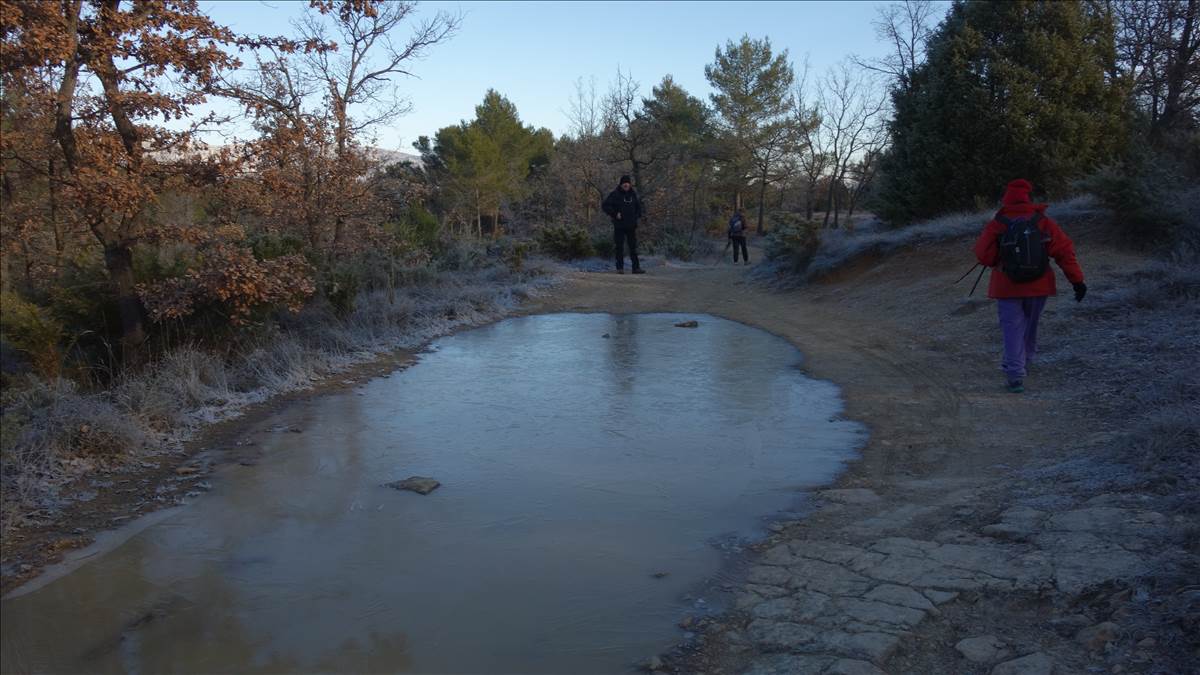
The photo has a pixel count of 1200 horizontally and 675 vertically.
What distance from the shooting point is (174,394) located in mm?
7516

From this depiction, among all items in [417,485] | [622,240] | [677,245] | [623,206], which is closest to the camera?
[417,485]

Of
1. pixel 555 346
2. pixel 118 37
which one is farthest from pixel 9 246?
pixel 555 346

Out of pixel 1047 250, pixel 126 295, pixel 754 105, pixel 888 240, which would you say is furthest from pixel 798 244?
pixel 754 105

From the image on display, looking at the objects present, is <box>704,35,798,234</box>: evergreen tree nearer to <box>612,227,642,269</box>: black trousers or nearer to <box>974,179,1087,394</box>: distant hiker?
<box>612,227,642,269</box>: black trousers

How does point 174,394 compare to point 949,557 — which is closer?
point 949,557

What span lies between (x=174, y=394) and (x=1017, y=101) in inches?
580

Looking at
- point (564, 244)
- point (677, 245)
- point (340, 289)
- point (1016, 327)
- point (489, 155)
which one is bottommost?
point (1016, 327)

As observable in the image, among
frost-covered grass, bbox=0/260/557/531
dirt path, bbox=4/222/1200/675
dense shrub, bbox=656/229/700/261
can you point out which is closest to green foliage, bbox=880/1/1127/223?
dirt path, bbox=4/222/1200/675

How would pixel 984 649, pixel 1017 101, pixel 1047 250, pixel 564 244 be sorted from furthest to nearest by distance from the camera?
pixel 564 244 → pixel 1017 101 → pixel 1047 250 → pixel 984 649

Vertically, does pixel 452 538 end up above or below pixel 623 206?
below

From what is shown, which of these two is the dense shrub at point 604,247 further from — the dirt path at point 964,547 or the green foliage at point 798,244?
the dirt path at point 964,547

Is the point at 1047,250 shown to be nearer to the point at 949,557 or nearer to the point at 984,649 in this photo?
the point at 949,557

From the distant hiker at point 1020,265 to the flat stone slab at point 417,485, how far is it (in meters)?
5.11

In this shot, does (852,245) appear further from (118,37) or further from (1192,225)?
(118,37)
